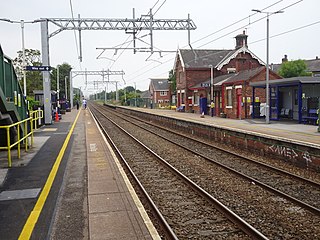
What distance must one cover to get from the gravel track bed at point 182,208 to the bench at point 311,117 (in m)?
13.1

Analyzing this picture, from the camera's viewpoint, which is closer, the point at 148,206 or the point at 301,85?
the point at 148,206

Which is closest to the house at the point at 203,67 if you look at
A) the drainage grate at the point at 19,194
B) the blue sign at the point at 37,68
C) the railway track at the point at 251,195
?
the blue sign at the point at 37,68

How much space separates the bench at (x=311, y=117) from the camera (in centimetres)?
2059

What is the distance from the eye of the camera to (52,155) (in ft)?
39.7

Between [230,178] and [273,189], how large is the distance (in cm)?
159

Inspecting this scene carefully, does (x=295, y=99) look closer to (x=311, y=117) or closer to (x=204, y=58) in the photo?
(x=311, y=117)

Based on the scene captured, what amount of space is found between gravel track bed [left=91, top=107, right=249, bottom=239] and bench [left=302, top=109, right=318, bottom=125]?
13078mm

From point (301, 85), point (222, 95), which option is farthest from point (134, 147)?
point (222, 95)

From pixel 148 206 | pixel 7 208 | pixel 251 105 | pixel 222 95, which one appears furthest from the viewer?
pixel 222 95

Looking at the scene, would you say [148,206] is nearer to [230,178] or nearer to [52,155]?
[230,178]

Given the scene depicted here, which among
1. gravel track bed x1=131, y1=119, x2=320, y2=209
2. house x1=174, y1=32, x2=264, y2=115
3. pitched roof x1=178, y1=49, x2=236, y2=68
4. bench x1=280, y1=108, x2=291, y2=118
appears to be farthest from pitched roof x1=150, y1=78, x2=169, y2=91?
gravel track bed x1=131, y1=119, x2=320, y2=209

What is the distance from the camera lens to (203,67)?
43094 millimetres

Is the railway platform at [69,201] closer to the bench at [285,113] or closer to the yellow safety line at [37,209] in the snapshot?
the yellow safety line at [37,209]

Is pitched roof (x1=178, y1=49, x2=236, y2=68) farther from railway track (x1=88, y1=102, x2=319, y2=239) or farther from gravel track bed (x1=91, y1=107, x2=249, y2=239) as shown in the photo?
gravel track bed (x1=91, y1=107, x2=249, y2=239)
